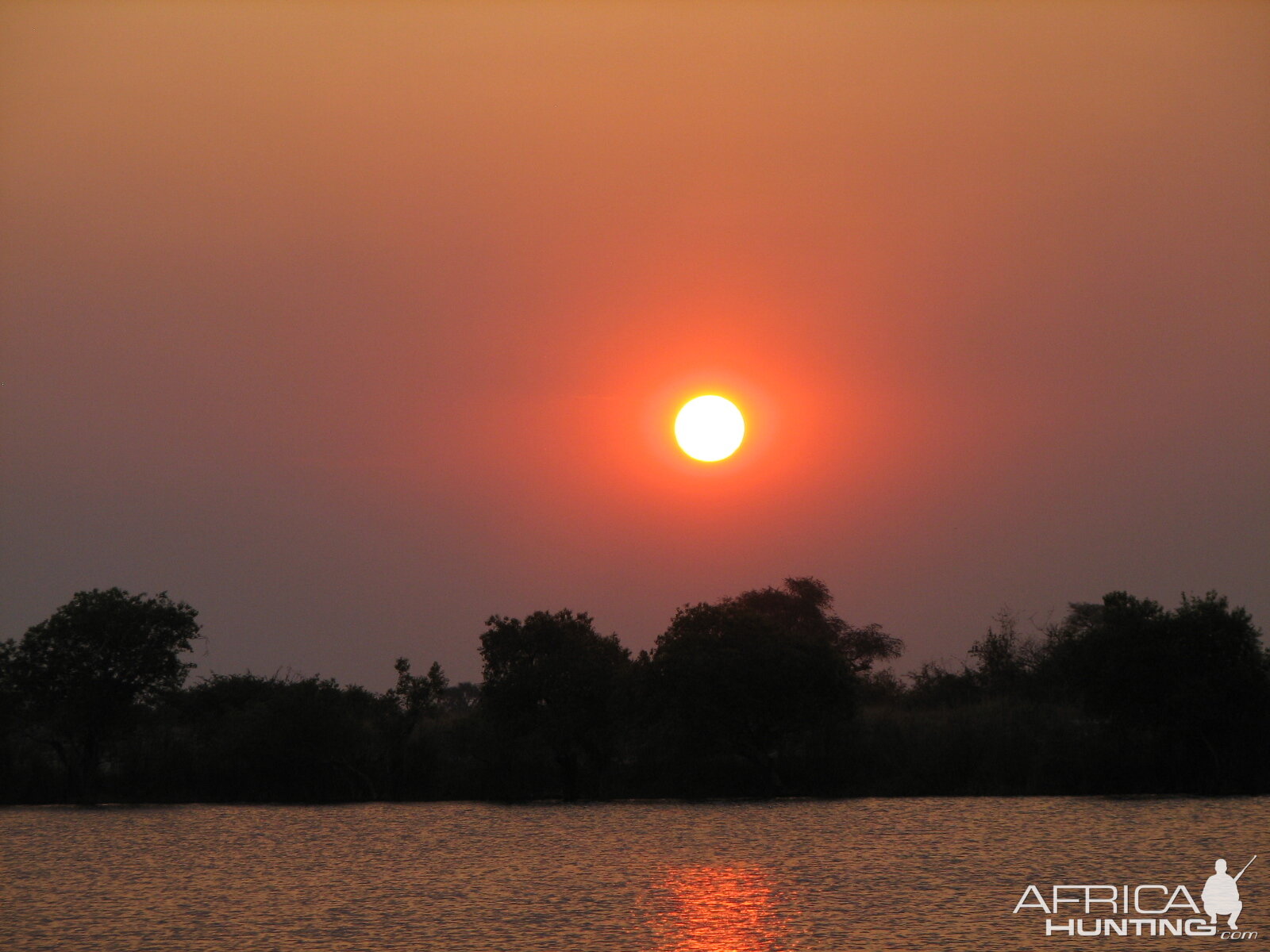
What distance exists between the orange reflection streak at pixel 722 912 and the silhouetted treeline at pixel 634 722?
27218 millimetres

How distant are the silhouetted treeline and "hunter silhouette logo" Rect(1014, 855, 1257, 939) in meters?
29.0

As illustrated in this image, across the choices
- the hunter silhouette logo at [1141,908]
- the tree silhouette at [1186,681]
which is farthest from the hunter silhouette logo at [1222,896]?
the tree silhouette at [1186,681]

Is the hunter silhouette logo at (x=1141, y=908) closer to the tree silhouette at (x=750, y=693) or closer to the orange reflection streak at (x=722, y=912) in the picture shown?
the orange reflection streak at (x=722, y=912)

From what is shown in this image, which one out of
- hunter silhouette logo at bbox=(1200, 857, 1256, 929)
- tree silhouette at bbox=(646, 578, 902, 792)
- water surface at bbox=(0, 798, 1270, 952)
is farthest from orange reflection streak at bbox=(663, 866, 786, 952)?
tree silhouette at bbox=(646, 578, 902, 792)

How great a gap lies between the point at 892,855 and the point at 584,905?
35.3ft

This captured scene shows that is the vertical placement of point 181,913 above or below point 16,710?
below

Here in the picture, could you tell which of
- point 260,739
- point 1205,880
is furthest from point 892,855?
point 260,739

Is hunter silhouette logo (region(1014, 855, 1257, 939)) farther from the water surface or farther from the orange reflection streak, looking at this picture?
the orange reflection streak

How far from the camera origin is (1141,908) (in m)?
27.4

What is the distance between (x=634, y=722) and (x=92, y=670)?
90.5ft

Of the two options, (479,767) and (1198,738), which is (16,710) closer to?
(479,767)

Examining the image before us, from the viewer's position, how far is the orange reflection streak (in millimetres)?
24812

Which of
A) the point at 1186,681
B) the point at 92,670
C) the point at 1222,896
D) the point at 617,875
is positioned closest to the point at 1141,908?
the point at 1222,896

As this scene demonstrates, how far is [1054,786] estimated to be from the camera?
58.3m
